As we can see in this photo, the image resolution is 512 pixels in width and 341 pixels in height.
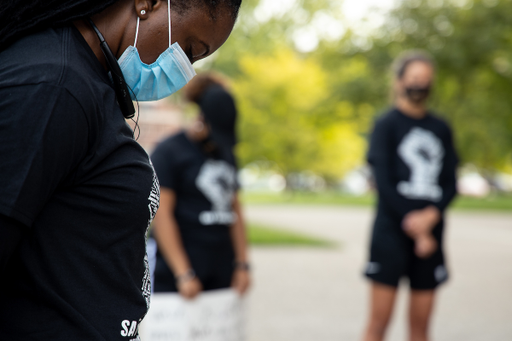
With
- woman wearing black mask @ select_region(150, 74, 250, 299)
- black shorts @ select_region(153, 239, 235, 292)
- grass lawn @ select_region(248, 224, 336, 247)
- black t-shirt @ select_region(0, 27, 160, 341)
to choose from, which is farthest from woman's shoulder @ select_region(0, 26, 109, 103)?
grass lawn @ select_region(248, 224, 336, 247)

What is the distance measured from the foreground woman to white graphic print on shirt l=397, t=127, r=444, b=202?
8.52ft

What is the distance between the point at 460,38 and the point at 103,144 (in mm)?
17315

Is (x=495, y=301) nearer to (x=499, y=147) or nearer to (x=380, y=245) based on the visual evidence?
(x=380, y=245)

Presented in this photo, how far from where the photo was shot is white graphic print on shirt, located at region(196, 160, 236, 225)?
3191 mm

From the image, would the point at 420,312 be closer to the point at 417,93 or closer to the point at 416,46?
the point at 417,93

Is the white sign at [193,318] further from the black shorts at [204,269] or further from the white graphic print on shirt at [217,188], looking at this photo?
the white graphic print on shirt at [217,188]

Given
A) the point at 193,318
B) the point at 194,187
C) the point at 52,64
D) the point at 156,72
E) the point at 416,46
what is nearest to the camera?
the point at 52,64

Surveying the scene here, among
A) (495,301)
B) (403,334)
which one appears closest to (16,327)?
(403,334)

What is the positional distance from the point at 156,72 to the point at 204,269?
210 centimetres

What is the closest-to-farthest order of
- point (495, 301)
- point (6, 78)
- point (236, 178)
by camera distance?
point (6, 78), point (236, 178), point (495, 301)

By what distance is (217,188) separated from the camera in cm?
323

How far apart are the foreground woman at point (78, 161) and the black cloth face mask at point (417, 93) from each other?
2732mm

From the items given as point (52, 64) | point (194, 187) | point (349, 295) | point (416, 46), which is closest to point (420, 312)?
point (194, 187)

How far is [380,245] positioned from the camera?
3.55m
